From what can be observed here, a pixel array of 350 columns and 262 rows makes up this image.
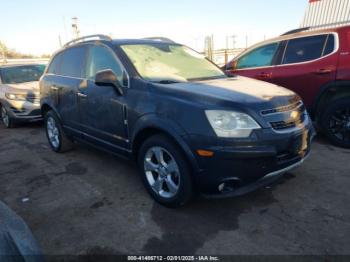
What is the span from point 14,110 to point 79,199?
473cm

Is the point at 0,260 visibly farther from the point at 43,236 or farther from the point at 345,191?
the point at 345,191

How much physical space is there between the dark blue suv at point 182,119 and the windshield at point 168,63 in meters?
0.01

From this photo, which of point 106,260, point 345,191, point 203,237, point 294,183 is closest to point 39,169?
point 106,260

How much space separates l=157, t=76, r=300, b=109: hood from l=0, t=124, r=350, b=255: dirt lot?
3.48 ft

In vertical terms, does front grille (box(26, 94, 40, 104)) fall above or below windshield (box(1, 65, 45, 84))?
→ below

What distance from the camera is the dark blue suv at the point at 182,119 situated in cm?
245

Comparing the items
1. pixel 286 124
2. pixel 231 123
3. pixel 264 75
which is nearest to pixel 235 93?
pixel 231 123

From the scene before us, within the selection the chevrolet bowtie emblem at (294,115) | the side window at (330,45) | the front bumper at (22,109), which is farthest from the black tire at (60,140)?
the side window at (330,45)

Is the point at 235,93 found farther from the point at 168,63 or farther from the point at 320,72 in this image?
the point at 320,72

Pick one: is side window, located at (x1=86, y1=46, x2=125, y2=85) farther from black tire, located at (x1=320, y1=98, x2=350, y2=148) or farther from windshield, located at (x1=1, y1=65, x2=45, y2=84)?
windshield, located at (x1=1, y1=65, x2=45, y2=84)

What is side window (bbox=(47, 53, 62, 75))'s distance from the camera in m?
4.66

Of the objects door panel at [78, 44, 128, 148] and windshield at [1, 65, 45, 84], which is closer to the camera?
door panel at [78, 44, 128, 148]

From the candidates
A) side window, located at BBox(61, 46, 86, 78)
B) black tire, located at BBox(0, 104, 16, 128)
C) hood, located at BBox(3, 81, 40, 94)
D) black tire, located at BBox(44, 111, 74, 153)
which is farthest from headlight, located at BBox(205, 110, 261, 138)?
black tire, located at BBox(0, 104, 16, 128)

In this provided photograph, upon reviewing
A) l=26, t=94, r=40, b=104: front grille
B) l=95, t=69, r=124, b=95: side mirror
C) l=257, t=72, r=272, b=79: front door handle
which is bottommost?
l=26, t=94, r=40, b=104: front grille
